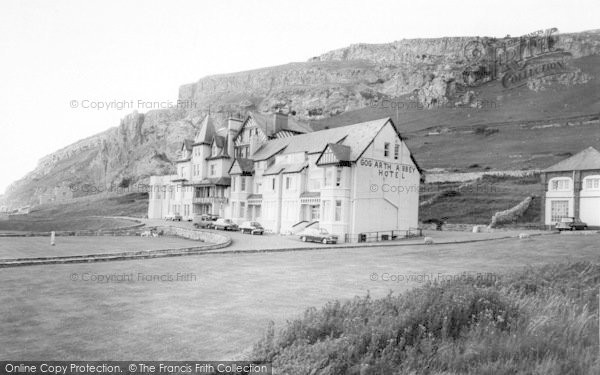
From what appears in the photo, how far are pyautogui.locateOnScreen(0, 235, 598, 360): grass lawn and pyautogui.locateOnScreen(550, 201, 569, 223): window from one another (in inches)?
1040

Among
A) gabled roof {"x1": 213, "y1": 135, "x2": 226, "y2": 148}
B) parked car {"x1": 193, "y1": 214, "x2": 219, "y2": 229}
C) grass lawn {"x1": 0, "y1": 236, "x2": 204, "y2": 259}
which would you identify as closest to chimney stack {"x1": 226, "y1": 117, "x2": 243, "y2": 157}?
gabled roof {"x1": 213, "y1": 135, "x2": 226, "y2": 148}

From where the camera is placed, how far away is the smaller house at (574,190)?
44.8m

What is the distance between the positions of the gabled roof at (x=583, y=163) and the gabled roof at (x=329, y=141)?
21.4m

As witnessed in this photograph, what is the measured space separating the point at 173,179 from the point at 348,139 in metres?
39.9

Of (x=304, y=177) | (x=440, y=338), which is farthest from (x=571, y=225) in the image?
(x=440, y=338)

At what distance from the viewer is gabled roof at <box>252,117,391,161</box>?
4359cm

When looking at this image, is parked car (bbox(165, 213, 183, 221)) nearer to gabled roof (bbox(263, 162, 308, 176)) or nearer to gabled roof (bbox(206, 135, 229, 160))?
gabled roof (bbox(206, 135, 229, 160))

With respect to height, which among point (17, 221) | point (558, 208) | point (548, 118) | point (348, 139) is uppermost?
point (548, 118)

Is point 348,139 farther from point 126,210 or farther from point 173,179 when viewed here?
point 126,210

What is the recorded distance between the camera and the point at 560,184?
4803cm

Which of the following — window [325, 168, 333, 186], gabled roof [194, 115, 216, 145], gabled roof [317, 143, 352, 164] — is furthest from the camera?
gabled roof [194, 115, 216, 145]

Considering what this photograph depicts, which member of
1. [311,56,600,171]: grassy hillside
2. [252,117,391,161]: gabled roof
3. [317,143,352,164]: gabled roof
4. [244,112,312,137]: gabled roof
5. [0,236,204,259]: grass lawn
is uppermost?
[311,56,600,171]: grassy hillside

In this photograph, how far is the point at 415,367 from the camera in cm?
695

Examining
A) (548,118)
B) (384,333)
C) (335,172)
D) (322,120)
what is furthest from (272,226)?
(322,120)
